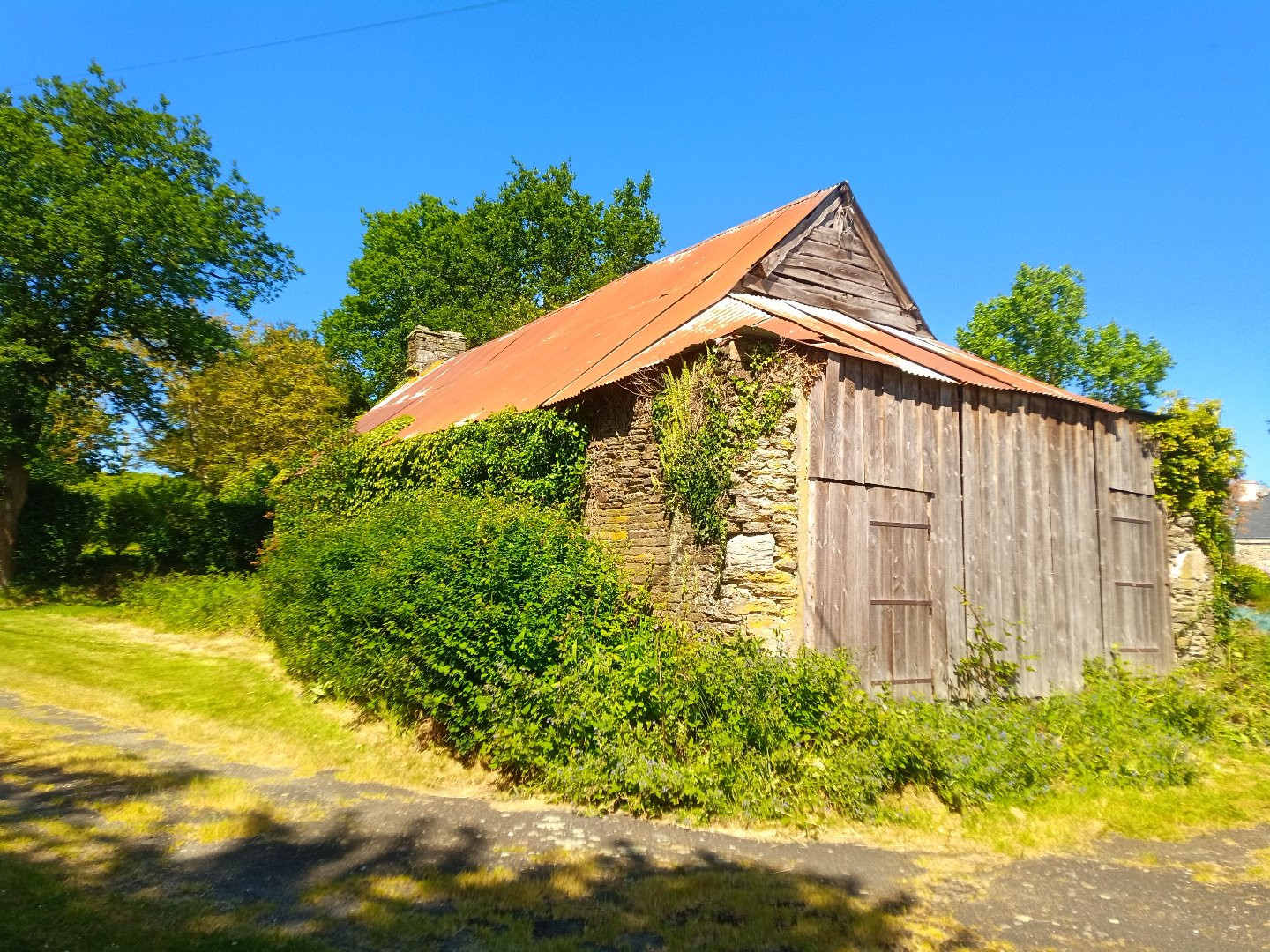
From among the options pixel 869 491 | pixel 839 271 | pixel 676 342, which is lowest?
pixel 869 491

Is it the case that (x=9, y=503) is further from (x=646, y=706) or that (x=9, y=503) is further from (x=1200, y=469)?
(x=1200, y=469)

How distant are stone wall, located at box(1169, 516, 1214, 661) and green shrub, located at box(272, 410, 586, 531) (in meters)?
7.86

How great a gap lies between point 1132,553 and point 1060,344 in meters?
16.0

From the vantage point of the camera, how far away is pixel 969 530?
8266mm

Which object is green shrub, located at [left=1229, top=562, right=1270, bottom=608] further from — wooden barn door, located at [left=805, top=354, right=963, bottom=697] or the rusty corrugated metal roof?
wooden barn door, located at [left=805, top=354, right=963, bottom=697]

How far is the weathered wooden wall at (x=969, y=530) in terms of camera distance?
7.41 m

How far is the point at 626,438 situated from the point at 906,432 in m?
2.97

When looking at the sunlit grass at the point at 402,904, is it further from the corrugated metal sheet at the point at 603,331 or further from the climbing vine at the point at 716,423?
the corrugated metal sheet at the point at 603,331

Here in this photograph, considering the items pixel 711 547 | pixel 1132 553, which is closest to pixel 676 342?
pixel 711 547

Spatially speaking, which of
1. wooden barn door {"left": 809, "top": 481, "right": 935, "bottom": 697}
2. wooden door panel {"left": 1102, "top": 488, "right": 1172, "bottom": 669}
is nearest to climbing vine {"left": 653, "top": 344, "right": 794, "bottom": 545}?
wooden barn door {"left": 809, "top": 481, "right": 935, "bottom": 697}

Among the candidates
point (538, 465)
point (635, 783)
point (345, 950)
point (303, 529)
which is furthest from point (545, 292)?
point (345, 950)

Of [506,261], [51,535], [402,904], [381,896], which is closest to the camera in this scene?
[402,904]

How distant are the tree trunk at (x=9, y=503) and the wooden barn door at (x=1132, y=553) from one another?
19227mm

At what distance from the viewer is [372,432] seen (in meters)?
14.2
